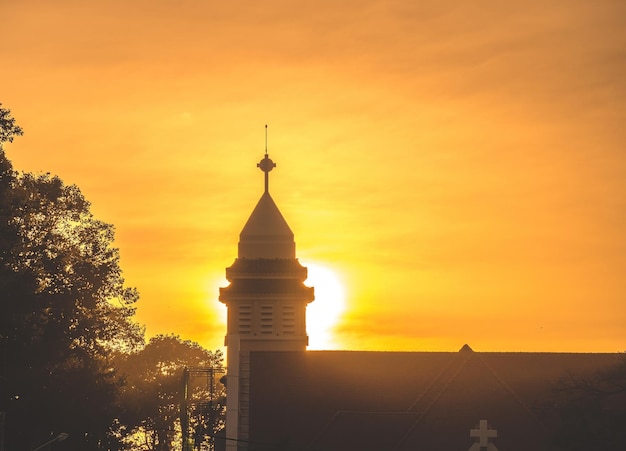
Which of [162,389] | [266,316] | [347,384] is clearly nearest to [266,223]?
[266,316]

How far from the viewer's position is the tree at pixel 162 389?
98188 mm

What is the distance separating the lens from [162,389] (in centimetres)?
11806

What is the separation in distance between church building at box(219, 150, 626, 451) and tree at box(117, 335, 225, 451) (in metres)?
19.4

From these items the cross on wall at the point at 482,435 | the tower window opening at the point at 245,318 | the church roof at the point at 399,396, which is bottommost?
the cross on wall at the point at 482,435

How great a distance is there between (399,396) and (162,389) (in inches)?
2313

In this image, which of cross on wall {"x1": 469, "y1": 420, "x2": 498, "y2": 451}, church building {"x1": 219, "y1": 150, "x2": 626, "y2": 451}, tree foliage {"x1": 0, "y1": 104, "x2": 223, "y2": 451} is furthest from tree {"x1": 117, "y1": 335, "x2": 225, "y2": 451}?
cross on wall {"x1": 469, "y1": 420, "x2": 498, "y2": 451}

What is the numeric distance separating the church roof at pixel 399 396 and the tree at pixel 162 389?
857 inches

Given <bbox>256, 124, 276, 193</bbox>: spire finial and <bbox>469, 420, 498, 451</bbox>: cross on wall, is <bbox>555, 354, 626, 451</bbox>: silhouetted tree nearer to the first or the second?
<bbox>469, 420, 498, 451</bbox>: cross on wall

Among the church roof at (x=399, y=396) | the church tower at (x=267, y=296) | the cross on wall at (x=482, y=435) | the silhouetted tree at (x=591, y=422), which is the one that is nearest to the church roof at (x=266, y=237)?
the church tower at (x=267, y=296)

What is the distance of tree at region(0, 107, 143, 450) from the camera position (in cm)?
6631

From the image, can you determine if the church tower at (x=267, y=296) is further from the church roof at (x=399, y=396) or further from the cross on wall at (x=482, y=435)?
the cross on wall at (x=482, y=435)

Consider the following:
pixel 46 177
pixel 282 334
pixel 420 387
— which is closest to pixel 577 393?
pixel 420 387

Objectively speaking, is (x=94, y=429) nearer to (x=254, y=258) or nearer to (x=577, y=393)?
(x=254, y=258)

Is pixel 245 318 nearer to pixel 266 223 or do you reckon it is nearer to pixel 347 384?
pixel 266 223
